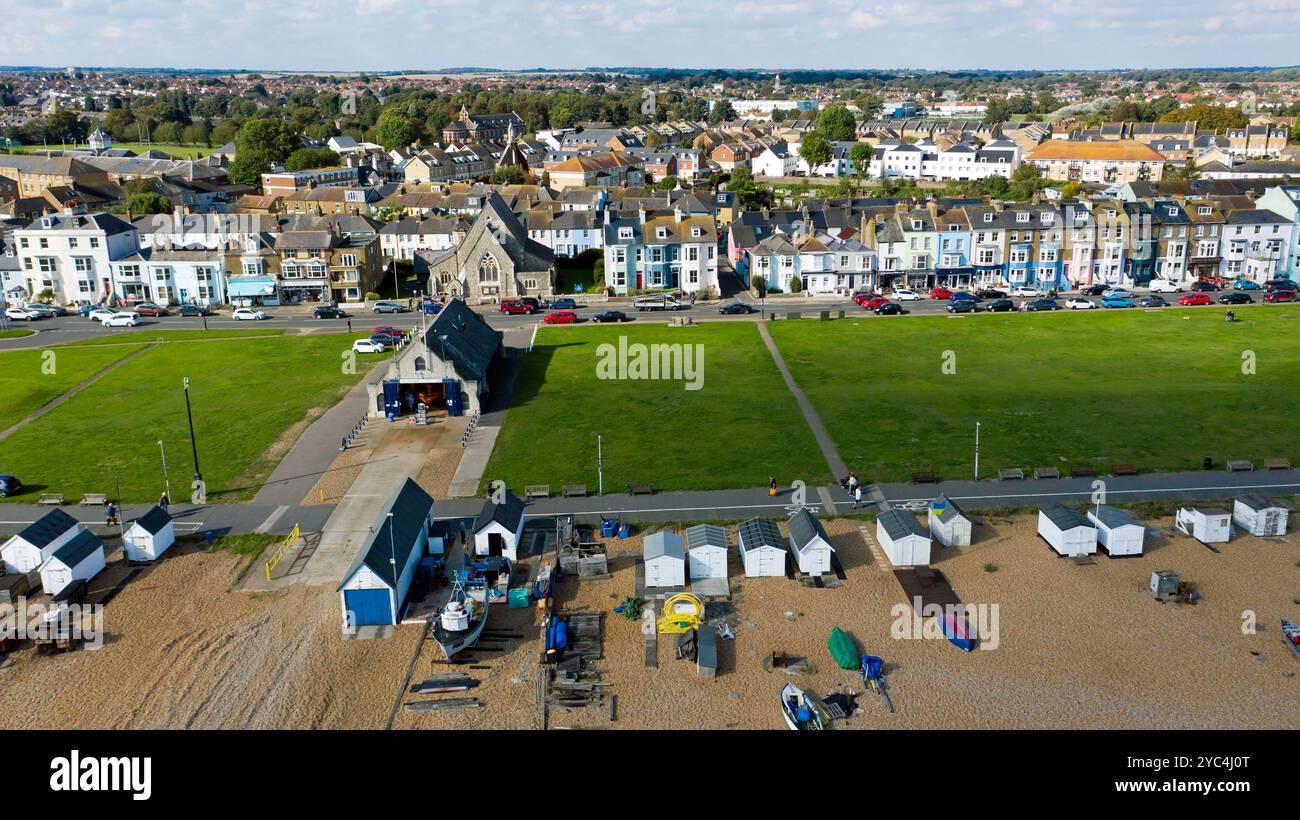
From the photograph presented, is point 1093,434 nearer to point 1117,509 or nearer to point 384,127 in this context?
point 1117,509

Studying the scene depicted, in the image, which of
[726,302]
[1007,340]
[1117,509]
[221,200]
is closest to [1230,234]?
[1007,340]

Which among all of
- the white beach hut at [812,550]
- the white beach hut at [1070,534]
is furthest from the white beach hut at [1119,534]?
the white beach hut at [812,550]

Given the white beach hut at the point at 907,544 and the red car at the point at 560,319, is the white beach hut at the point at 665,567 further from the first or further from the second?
the red car at the point at 560,319

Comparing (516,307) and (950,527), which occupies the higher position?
(516,307)

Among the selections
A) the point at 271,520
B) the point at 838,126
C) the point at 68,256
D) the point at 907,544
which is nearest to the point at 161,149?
the point at 68,256

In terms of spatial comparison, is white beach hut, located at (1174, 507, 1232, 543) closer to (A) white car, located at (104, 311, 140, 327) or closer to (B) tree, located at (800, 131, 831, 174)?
(A) white car, located at (104, 311, 140, 327)

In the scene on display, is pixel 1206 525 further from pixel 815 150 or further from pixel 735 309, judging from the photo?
pixel 815 150
